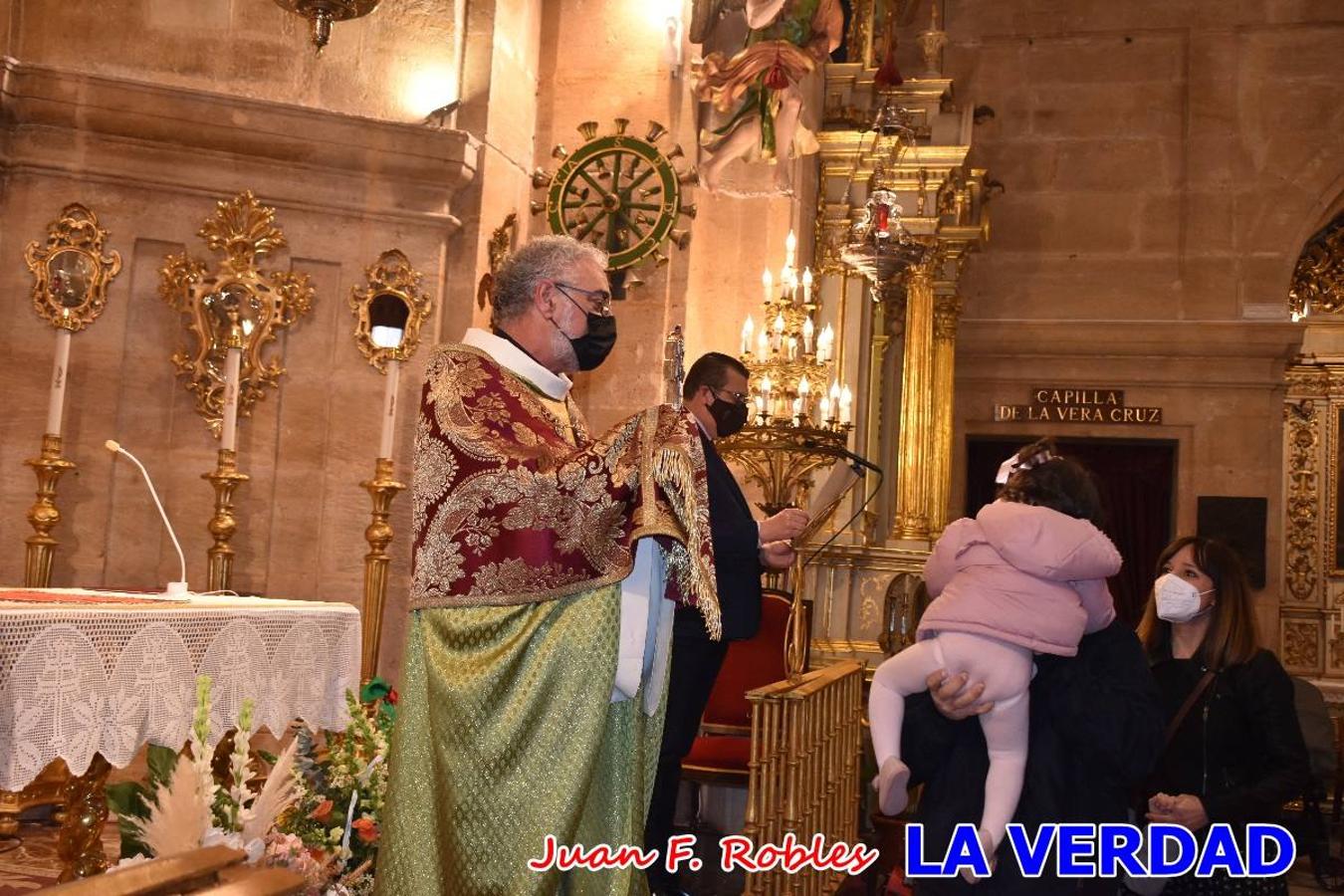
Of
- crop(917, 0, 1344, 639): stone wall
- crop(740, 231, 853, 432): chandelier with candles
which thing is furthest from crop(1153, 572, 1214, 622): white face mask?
crop(917, 0, 1344, 639): stone wall

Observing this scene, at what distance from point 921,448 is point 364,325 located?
4.08m

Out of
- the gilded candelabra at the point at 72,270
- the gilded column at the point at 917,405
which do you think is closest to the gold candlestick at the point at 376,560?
the gilded candelabra at the point at 72,270

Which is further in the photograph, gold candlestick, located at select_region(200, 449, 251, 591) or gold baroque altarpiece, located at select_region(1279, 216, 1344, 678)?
gold baroque altarpiece, located at select_region(1279, 216, 1344, 678)

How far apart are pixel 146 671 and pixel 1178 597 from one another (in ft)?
8.82

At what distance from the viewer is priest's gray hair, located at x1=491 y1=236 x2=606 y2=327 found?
137 inches

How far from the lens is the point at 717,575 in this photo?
13.0 feet

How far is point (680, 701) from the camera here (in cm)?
429

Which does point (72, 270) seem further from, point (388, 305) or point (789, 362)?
point (789, 362)

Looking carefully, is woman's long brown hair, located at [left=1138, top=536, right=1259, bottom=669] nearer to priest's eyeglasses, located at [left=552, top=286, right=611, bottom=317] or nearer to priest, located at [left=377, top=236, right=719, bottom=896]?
priest, located at [left=377, top=236, right=719, bottom=896]

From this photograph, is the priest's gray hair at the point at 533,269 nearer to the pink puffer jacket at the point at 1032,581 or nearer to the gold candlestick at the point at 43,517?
the pink puffer jacket at the point at 1032,581

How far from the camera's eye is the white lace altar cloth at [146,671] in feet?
11.0

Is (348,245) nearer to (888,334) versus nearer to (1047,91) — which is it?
(888,334)

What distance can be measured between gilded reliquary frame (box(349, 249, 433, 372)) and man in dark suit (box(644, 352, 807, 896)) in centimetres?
227

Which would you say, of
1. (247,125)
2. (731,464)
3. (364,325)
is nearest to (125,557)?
(364,325)
